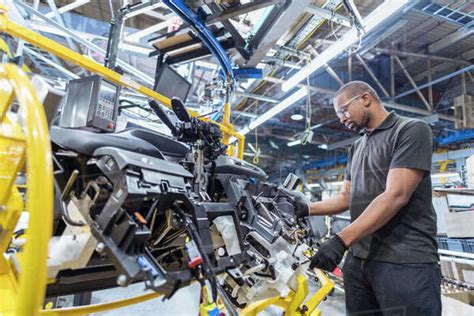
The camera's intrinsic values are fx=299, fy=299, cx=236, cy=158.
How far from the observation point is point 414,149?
5.68 feet

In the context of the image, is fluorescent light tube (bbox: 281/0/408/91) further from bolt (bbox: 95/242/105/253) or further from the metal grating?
bolt (bbox: 95/242/105/253)

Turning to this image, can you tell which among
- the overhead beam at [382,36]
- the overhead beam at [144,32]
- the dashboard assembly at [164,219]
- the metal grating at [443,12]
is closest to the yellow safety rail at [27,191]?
the dashboard assembly at [164,219]

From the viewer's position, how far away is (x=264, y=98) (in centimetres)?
633

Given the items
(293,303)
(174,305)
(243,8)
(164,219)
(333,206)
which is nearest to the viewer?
(164,219)

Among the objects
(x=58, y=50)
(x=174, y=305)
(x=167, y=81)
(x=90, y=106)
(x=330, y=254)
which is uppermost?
(x=167, y=81)

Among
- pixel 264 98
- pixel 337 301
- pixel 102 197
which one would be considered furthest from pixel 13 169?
pixel 264 98

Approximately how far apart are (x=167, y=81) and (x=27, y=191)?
276 centimetres

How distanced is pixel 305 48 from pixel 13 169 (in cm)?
446

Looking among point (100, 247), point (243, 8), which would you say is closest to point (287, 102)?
point (243, 8)

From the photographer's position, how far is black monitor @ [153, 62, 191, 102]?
3458mm

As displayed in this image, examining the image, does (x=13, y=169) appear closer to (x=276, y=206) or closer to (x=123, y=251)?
(x=123, y=251)

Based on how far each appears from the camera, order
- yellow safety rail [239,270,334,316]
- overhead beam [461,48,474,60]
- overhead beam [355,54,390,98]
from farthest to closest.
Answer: overhead beam [355,54,390,98] < overhead beam [461,48,474,60] < yellow safety rail [239,270,334,316]

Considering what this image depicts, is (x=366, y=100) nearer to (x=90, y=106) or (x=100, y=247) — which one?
(x=100, y=247)

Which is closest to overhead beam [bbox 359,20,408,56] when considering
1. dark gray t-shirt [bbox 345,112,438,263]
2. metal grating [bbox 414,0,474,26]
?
metal grating [bbox 414,0,474,26]
